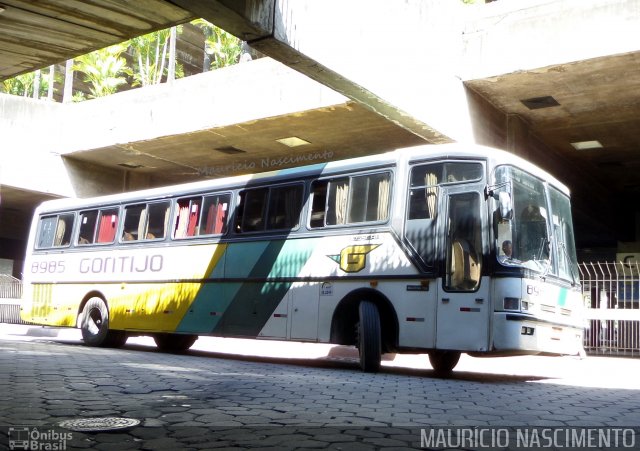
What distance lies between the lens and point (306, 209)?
1142 cm

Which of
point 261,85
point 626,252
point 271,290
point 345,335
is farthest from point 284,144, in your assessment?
point 626,252

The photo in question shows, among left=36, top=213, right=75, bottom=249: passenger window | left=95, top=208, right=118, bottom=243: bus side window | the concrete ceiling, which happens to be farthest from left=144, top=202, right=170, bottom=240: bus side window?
the concrete ceiling

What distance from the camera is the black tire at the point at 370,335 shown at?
393 inches

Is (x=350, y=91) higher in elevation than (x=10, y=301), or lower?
higher

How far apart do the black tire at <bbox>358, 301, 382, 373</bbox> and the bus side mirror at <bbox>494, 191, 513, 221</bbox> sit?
2.44m

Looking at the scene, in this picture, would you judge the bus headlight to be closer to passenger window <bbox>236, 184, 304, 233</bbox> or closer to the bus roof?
the bus roof

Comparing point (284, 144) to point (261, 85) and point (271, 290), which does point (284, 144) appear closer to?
point (261, 85)

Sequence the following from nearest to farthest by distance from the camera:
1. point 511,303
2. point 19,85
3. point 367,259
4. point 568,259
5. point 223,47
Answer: point 511,303 < point 367,259 < point 568,259 < point 223,47 < point 19,85

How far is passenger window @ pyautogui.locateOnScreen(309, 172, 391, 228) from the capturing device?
34.3ft

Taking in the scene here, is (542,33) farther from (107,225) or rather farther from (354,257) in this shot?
(107,225)

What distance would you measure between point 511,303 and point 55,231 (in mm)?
11474

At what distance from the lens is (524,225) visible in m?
9.63

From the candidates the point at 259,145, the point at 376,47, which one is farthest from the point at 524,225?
the point at 259,145

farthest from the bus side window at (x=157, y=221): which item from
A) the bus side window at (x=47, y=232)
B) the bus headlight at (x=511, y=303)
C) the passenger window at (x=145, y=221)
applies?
the bus headlight at (x=511, y=303)
